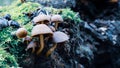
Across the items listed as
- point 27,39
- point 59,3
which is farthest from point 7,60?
point 59,3

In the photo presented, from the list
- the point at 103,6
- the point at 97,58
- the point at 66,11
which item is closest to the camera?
the point at 66,11

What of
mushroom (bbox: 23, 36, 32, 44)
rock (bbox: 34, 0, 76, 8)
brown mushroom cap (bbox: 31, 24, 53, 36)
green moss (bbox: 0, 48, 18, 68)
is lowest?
rock (bbox: 34, 0, 76, 8)

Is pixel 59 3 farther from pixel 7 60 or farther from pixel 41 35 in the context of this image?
pixel 7 60

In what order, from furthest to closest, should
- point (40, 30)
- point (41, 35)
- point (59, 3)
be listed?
point (59, 3) < point (41, 35) < point (40, 30)

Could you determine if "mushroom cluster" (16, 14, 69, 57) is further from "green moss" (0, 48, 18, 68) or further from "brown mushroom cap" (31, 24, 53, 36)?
"green moss" (0, 48, 18, 68)

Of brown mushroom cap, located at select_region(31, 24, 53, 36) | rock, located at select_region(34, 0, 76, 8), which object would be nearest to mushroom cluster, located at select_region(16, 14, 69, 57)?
brown mushroom cap, located at select_region(31, 24, 53, 36)

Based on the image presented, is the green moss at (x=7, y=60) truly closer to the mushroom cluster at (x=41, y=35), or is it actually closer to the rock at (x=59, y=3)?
the mushroom cluster at (x=41, y=35)

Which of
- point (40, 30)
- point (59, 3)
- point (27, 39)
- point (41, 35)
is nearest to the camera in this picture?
point (40, 30)

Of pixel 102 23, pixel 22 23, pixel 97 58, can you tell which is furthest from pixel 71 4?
pixel 22 23

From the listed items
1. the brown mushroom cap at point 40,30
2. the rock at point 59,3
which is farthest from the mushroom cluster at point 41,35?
the rock at point 59,3

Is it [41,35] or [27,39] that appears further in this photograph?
[27,39]

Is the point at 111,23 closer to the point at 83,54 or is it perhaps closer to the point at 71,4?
the point at 71,4
